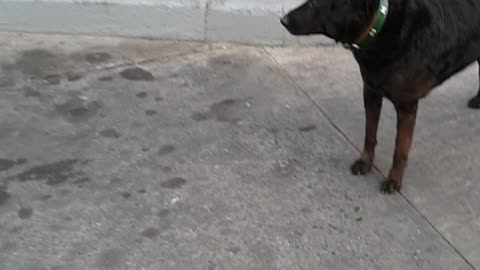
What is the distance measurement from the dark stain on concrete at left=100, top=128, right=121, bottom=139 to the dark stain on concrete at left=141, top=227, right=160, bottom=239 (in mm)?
918

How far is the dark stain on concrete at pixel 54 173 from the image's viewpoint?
12.7 feet

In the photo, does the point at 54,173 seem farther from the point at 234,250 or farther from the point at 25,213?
the point at 234,250

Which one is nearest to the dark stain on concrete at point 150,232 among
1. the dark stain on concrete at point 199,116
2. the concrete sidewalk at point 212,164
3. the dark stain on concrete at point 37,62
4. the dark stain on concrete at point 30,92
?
the concrete sidewalk at point 212,164

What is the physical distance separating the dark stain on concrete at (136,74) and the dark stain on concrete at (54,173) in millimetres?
1038

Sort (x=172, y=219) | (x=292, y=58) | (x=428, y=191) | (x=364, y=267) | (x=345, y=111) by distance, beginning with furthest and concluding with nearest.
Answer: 1. (x=292, y=58)
2. (x=345, y=111)
3. (x=428, y=191)
4. (x=172, y=219)
5. (x=364, y=267)

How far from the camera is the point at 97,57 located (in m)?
5.12

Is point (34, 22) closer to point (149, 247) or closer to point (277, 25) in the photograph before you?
point (277, 25)

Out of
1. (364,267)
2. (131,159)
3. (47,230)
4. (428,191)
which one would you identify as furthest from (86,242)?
(428,191)

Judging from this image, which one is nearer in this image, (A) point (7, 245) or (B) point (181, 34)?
(A) point (7, 245)

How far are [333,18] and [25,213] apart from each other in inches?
69.8

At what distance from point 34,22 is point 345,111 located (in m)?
2.41

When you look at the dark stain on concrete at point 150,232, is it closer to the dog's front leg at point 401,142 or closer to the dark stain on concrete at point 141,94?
A: the dog's front leg at point 401,142

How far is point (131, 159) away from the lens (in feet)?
13.3

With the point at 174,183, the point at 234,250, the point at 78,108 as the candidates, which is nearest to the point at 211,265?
the point at 234,250
